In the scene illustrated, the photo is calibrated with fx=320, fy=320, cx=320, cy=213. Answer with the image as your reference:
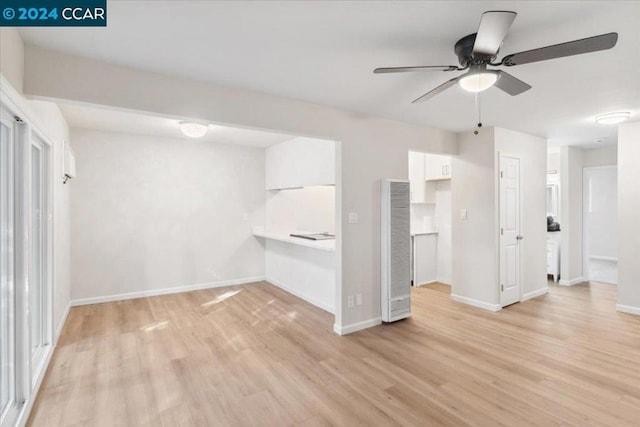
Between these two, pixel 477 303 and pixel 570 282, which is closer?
pixel 477 303

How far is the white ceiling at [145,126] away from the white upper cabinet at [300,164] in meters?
0.26

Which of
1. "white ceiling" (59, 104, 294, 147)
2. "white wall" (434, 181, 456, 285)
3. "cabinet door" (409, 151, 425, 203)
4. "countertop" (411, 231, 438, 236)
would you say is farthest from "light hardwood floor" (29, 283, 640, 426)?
"white ceiling" (59, 104, 294, 147)

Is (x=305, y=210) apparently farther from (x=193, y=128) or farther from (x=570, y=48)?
(x=570, y=48)

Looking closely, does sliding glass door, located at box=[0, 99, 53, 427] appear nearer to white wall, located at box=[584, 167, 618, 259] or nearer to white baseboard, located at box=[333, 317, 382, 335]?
white baseboard, located at box=[333, 317, 382, 335]

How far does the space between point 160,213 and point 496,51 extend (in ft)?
16.1

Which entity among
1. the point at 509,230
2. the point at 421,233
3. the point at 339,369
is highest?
the point at 509,230

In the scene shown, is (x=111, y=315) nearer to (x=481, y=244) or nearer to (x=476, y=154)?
(x=481, y=244)

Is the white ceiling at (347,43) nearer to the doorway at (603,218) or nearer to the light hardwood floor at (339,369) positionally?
the light hardwood floor at (339,369)

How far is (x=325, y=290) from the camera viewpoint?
172 inches

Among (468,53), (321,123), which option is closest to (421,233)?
(321,123)

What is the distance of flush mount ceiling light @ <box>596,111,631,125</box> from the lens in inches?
143

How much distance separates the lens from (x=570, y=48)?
1.65 m

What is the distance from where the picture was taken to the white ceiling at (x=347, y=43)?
1.75 meters

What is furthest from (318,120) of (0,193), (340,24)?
(0,193)
